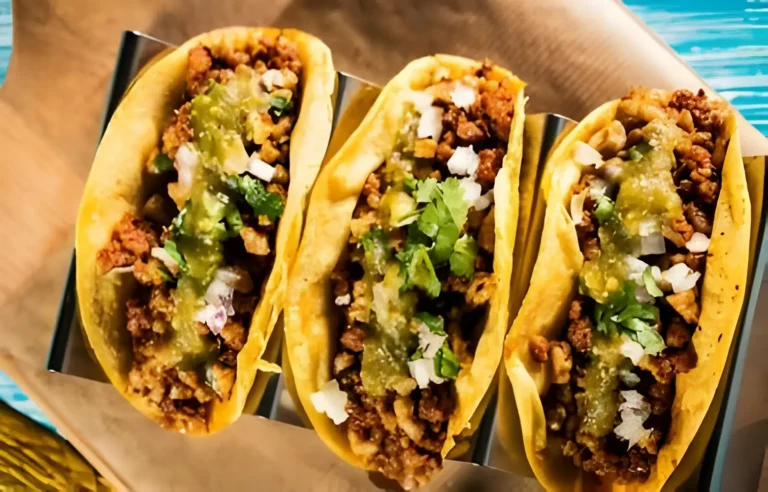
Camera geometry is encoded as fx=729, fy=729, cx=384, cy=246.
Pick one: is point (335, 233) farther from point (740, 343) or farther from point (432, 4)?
point (740, 343)

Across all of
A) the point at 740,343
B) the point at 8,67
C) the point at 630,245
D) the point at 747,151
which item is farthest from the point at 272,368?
the point at 747,151

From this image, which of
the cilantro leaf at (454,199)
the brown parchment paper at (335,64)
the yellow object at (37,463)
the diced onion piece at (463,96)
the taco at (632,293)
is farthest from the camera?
the yellow object at (37,463)

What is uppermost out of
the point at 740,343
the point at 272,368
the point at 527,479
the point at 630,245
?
the point at 630,245

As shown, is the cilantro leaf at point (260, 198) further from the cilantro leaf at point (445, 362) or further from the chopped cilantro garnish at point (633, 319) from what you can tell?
the chopped cilantro garnish at point (633, 319)

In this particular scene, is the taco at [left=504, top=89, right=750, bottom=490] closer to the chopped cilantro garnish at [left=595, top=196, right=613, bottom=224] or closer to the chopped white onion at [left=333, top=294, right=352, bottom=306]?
the chopped cilantro garnish at [left=595, top=196, right=613, bottom=224]

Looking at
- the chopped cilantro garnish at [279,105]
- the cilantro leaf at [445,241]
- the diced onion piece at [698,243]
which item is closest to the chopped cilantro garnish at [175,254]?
the chopped cilantro garnish at [279,105]

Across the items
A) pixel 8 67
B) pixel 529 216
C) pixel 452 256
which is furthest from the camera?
pixel 8 67
